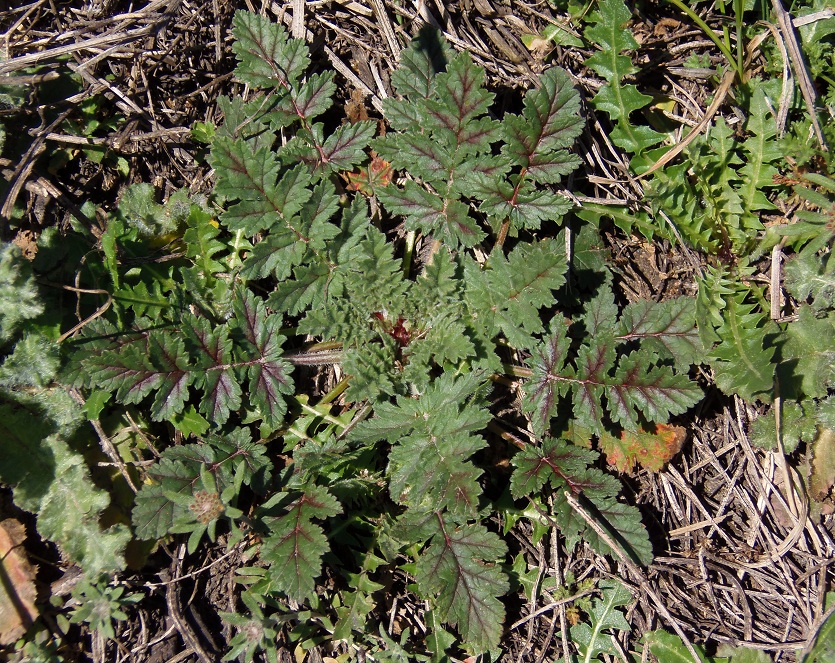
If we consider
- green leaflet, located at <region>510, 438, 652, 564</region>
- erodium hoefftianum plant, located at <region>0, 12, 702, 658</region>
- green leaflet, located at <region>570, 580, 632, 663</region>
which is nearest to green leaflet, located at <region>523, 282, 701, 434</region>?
erodium hoefftianum plant, located at <region>0, 12, 702, 658</region>

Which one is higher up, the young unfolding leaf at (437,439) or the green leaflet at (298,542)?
the young unfolding leaf at (437,439)

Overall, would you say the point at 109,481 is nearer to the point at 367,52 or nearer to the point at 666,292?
the point at 367,52

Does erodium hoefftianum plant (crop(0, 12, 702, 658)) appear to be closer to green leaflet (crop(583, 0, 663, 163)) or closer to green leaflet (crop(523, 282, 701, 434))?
green leaflet (crop(523, 282, 701, 434))

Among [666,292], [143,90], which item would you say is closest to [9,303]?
[143,90]

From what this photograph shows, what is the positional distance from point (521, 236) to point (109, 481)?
2735mm

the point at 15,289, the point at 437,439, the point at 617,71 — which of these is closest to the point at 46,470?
the point at 15,289

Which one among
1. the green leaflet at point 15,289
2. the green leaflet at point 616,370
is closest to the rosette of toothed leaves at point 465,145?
the green leaflet at point 616,370

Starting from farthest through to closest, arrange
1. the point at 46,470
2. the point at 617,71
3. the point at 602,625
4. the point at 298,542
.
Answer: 1. the point at 617,71
2. the point at 602,625
3. the point at 46,470
4. the point at 298,542

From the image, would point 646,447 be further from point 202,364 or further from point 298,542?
point 202,364

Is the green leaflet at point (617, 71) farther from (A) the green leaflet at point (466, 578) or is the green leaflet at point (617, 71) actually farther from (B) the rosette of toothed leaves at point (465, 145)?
(A) the green leaflet at point (466, 578)

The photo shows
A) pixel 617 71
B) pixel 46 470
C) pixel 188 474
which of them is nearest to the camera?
pixel 188 474

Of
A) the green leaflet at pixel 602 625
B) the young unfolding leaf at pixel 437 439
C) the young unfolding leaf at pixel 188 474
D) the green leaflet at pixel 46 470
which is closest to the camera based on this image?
the young unfolding leaf at pixel 437 439

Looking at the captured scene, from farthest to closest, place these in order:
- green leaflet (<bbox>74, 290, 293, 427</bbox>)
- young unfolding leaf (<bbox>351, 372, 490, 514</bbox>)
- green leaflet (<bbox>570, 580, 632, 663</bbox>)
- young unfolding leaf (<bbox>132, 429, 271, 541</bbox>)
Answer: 1. green leaflet (<bbox>570, 580, 632, 663</bbox>)
2. green leaflet (<bbox>74, 290, 293, 427</bbox>)
3. young unfolding leaf (<bbox>132, 429, 271, 541</bbox>)
4. young unfolding leaf (<bbox>351, 372, 490, 514</bbox>)

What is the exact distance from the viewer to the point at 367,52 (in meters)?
3.93
